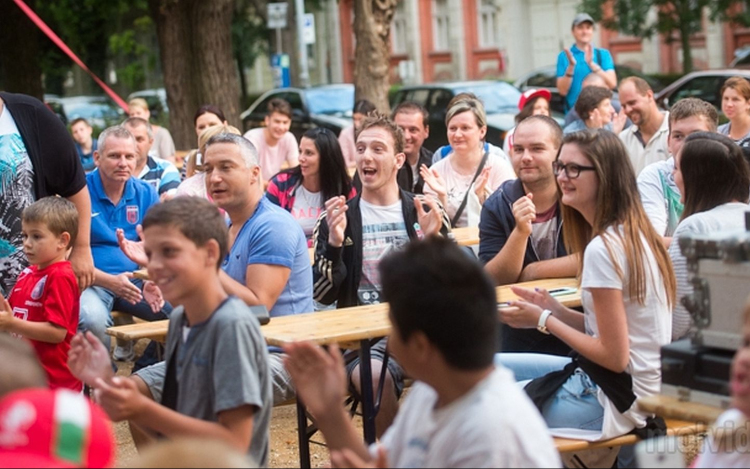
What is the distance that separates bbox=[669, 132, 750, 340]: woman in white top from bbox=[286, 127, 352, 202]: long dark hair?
3.13 meters

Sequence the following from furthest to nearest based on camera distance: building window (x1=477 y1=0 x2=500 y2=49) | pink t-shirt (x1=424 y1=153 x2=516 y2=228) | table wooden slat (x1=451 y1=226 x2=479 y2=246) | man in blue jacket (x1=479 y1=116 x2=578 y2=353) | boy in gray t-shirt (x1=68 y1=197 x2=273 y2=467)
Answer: building window (x1=477 y1=0 x2=500 y2=49)
pink t-shirt (x1=424 y1=153 x2=516 y2=228)
table wooden slat (x1=451 y1=226 x2=479 y2=246)
man in blue jacket (x1=479 y1=116 x2=578 y2=353)
boy in gray t-shirt (x1=68 y1=197 x2=273 y2=467)

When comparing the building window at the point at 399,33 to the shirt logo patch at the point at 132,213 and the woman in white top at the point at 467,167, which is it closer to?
the woman in white top at the point at 467,167

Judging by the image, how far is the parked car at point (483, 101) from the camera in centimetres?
1719

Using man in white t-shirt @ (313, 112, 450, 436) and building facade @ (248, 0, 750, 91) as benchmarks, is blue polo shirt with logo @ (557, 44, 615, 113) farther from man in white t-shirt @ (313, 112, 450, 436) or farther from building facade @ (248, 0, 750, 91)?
building facade @ (248, 0, 750, 91)

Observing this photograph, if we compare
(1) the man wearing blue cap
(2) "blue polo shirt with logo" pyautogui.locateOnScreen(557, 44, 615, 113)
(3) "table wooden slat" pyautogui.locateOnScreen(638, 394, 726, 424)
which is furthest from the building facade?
(3) "table wooden slat" pyautogui.locateOnScreen(638, 394, 726, 424)

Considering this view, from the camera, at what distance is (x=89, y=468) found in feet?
8.36

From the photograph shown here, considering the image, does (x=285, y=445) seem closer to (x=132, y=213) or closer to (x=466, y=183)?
(x=132, y=213)

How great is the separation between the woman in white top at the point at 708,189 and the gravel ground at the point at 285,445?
128cm

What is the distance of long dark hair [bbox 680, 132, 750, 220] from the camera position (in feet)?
14.1

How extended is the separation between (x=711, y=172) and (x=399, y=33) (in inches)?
1570

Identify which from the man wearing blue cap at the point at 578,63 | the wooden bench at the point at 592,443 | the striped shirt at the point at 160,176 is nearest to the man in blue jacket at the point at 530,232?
the wooden bench at the point at 592,443

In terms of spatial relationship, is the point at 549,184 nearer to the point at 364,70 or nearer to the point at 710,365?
the point at 710,365

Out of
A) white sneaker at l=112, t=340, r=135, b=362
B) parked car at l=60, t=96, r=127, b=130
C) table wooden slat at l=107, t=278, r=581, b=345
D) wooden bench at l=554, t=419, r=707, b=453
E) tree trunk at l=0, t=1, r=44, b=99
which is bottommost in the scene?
white sneaker at l=112, t=340, r=135, b=362

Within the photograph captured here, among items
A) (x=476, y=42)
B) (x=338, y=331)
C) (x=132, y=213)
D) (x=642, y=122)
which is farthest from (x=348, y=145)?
(x=476, y=42)
